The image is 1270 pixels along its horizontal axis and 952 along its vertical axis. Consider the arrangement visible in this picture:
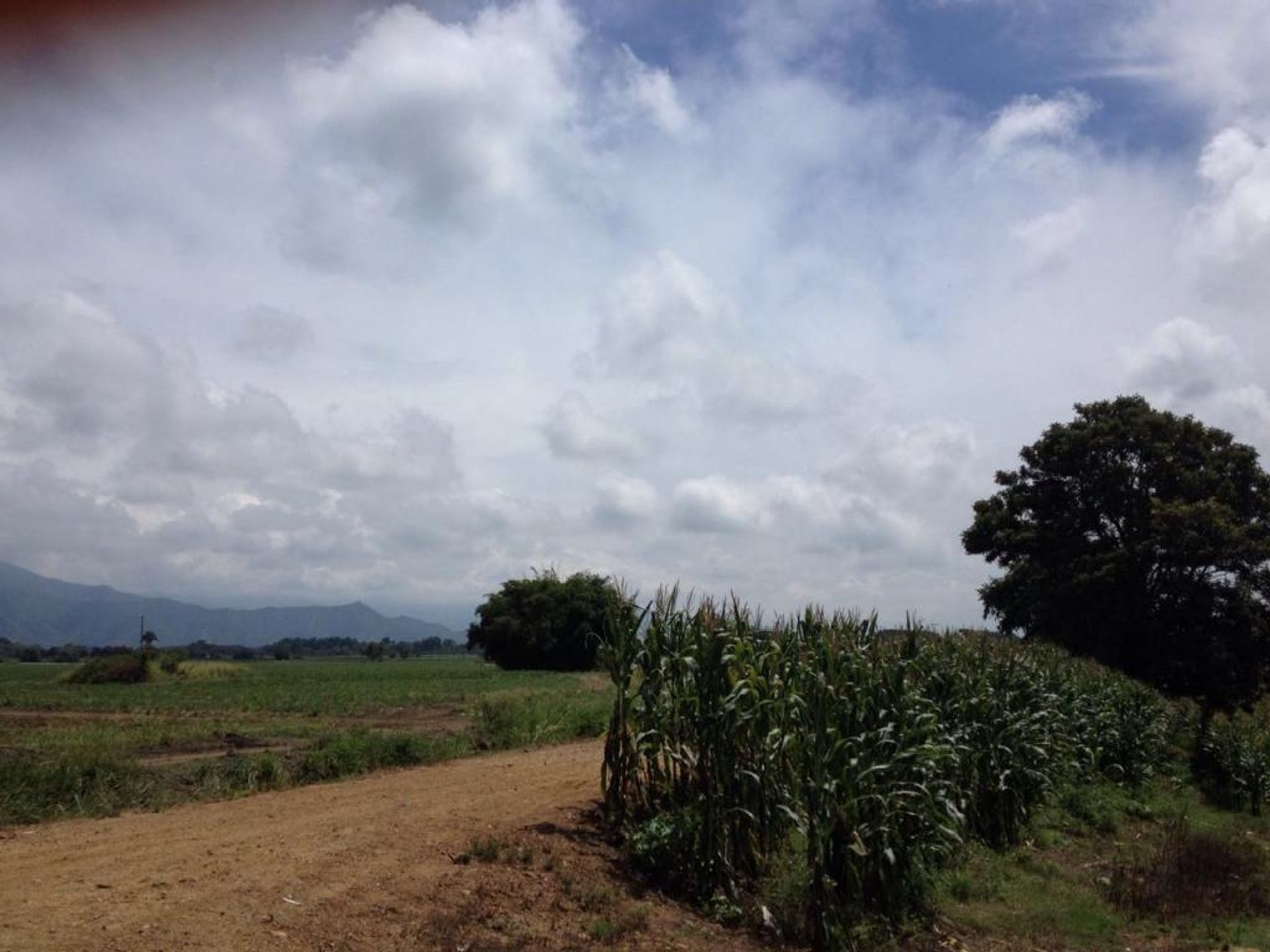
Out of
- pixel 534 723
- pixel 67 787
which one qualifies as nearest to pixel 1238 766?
pixel 534 723

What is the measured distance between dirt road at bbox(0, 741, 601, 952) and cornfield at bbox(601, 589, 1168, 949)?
4.82 ft

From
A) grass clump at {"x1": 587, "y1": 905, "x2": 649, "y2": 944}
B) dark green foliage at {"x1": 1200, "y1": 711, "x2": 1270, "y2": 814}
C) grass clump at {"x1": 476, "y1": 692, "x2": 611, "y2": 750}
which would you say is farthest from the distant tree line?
grass clump at {"x1": 587, "y1": 905, "x2": 649, "y2": 944}

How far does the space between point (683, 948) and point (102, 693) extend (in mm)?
33908

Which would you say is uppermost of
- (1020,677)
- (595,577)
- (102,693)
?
(595,577)

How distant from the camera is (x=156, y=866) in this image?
7875 millimetres

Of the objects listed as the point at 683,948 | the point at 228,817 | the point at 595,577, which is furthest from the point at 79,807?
the point at 595,577

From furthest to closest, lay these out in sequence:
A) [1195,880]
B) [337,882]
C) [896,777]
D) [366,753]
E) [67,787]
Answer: [366,753]
[1195,880]
[67,787]
[896,777]
[337,882]

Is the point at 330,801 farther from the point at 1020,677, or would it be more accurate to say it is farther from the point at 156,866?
the point at 1020,677

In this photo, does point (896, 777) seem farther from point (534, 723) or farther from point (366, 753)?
point (534, 723)

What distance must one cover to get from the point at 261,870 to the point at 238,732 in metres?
12.1

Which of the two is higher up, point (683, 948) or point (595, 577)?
point (595, 577)

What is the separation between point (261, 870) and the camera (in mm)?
7848

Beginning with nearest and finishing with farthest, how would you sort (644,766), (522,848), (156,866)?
1. (156,866)
2. (522,848)
3. (644,766)

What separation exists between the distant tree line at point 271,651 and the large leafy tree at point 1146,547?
219 ft
